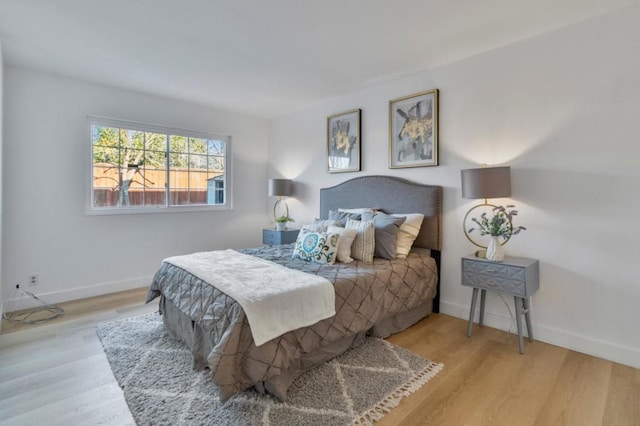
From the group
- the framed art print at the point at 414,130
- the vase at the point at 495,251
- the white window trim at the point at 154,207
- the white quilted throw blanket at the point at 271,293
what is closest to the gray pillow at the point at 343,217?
the framed art print at the point at 414,130

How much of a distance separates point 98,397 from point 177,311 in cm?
72

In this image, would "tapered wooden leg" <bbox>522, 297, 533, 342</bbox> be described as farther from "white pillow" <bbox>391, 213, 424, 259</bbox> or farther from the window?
the window

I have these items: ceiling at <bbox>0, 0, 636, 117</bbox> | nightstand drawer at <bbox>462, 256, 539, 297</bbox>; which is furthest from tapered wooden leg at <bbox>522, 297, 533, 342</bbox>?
ceiling at <bbox>0, 0, 636, 117</bbox>

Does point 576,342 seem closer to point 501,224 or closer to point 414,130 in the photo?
point 501,224

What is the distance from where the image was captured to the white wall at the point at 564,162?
7.53 ft

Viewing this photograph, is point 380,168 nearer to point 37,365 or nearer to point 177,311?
point 177,311

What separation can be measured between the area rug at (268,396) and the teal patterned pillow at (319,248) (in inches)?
30.2

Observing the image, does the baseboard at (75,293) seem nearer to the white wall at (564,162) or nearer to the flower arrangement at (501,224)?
the white wall at (564,162)

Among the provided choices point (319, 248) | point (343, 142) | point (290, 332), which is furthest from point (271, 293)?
point (343, 142)

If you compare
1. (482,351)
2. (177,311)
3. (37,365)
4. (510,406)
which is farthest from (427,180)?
(37,365)

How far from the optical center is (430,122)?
130 inches

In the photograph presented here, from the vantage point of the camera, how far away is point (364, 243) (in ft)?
9.78

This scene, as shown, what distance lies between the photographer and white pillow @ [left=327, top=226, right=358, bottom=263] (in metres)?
2.93

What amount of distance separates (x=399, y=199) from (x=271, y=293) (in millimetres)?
2042
